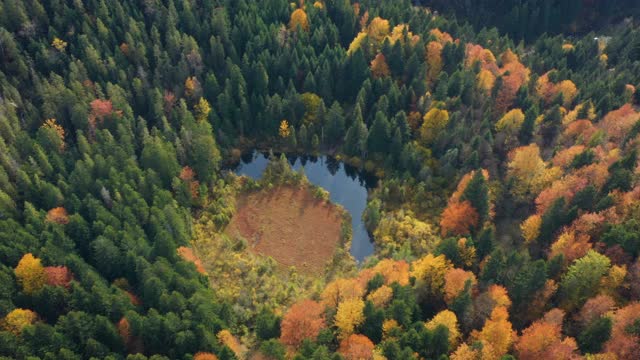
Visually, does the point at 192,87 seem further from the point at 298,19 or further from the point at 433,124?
the point at 433,124

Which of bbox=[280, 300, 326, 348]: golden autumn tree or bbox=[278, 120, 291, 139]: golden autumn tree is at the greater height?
bbox=[278, 120, 291, 139]: golden autumn tree

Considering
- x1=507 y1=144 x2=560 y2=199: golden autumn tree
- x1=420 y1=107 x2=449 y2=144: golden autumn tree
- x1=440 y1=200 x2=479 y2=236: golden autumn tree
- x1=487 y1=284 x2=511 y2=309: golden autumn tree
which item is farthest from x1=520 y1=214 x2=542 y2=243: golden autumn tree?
x1=420 y1=107 x2=449 y2=144: golden autumn tree

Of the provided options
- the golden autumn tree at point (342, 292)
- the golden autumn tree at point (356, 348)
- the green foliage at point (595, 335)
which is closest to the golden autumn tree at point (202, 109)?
the golden autumn tree at point (342, 292)

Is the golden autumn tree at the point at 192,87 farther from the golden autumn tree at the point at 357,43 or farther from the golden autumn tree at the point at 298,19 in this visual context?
the golden autumn tree at the point at 357,43

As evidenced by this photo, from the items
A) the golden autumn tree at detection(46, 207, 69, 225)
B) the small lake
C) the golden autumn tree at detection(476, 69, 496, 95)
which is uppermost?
the golden autumn tree at detection(476, 69, 496, 95)

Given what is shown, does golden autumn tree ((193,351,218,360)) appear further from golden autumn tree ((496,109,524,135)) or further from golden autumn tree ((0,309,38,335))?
golden autumn tree ((496,109,524,135))

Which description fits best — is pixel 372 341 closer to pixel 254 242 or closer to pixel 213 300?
pixel 213 300
